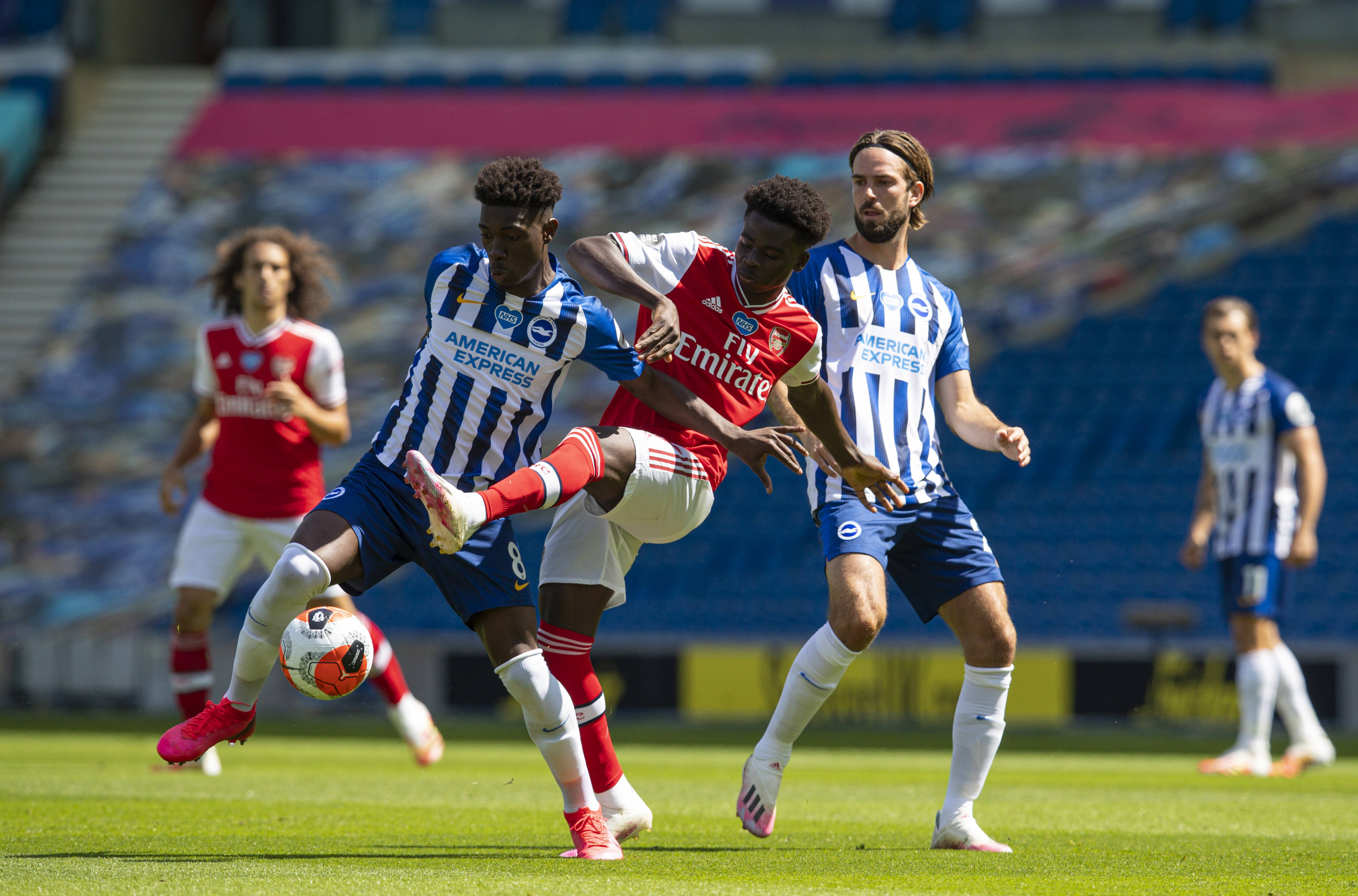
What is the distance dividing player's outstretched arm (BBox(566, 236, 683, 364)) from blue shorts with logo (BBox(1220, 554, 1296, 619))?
4624mm

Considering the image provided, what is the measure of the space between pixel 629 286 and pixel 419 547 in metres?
0.95

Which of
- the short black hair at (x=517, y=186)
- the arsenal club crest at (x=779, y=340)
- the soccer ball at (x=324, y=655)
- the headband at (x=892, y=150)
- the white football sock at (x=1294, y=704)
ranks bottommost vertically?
the white football sock at (x=1294, y=704)

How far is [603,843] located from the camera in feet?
14.9

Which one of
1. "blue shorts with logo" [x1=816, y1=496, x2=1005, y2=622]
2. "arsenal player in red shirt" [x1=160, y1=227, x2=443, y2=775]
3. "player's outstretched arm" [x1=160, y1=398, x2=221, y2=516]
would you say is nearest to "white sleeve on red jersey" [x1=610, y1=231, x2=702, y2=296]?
"blue shorts with logo" [x1=816, y1=496, x2=1005, y2=622]

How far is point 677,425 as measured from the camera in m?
4.89

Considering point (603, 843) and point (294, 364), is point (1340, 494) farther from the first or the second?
point (603, 843)

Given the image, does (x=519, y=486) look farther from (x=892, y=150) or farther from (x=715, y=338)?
(x=892, y=150)

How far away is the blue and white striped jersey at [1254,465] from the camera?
8.42m

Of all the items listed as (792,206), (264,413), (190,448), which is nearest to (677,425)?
(792,206)

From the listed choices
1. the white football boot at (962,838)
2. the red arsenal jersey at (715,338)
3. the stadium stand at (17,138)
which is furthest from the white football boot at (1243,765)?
the stadium stand at (17,138)

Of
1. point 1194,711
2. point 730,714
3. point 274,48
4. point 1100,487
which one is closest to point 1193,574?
point 1100,487

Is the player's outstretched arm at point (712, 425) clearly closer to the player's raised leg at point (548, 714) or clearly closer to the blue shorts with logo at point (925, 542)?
the blue shorts with logo at point (925, 542)

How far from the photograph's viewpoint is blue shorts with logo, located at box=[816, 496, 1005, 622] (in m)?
4.98

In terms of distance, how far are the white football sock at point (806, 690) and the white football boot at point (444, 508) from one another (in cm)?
124
